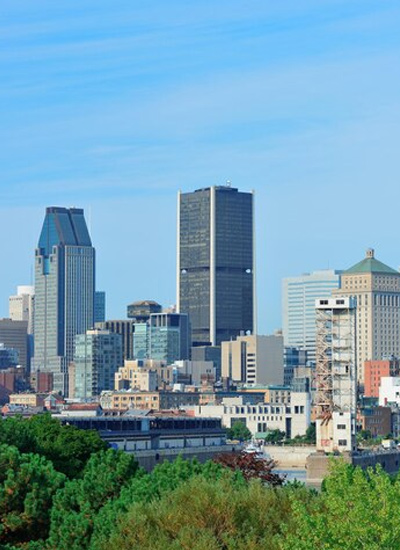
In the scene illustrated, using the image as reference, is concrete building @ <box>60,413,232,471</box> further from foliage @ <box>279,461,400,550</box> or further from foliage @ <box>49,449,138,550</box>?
foliage @ <box>279,461,400,550</box>

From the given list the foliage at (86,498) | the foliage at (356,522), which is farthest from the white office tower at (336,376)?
the foliage at (356,522)

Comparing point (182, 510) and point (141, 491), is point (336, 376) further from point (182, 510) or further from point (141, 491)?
point (182, 510)

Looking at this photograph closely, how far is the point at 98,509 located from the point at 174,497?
6003 mm

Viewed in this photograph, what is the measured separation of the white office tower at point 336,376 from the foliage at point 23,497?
73260 mm

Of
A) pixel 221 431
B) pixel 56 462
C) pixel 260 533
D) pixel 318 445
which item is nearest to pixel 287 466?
pixel 221 431

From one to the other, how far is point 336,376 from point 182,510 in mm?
82646

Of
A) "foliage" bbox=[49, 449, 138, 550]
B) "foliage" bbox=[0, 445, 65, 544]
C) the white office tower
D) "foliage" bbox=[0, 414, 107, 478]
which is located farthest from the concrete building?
"foliage" bbox=[0, 445, 65, 544]

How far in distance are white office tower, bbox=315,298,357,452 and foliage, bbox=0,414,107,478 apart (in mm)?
36993

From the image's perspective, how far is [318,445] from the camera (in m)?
128

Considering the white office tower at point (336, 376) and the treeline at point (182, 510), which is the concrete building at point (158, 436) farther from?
the treeline at point (182, 510)

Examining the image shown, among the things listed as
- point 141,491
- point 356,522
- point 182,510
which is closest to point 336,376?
point 141,491

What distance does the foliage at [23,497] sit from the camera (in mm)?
49875

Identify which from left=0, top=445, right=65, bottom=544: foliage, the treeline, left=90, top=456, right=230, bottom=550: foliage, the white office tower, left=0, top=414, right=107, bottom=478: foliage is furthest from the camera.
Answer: the white office tower

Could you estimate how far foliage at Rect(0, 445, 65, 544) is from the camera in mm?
49875
